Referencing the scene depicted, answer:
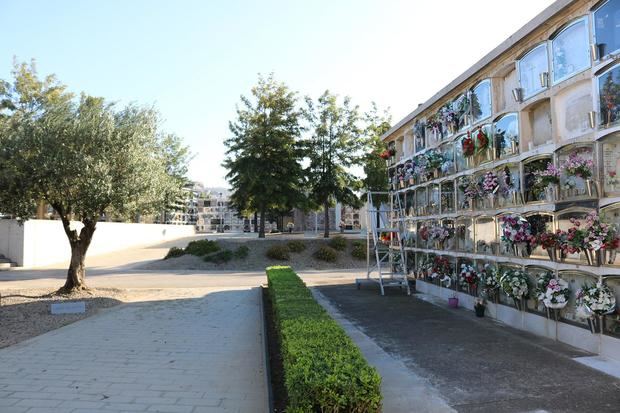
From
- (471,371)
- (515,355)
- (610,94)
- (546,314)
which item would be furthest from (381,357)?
(610,94)

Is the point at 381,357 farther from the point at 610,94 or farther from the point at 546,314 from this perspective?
the point at 610,94

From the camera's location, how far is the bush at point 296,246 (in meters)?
21.6

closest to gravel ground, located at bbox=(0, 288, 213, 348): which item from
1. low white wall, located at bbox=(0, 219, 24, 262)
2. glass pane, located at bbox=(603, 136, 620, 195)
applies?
glass pane, located at bbox=(603, 136, 620, 195)

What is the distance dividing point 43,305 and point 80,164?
10.3ft

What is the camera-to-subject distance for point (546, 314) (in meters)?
6.39

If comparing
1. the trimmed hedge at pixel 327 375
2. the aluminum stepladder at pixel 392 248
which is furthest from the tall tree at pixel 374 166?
the trimmed hedge at pixel 327 375

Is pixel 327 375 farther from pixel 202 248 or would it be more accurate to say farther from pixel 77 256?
pixel 202 248

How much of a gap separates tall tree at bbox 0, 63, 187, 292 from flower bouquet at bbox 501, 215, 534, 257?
7715mm

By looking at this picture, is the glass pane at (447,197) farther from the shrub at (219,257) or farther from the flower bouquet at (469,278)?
the shrub at (219,257)

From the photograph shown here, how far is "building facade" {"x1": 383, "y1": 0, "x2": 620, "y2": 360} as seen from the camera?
5281 mm

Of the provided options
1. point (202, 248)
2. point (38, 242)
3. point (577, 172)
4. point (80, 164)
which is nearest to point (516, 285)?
point (577, 172)

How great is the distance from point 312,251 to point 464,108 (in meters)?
13.8

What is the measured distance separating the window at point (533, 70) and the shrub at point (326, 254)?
14.6 meters

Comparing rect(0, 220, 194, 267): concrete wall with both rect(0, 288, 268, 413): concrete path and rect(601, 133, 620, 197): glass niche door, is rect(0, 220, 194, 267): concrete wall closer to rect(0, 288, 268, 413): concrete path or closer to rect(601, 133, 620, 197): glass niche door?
rect(0, 288, 268, 413): concrete path
